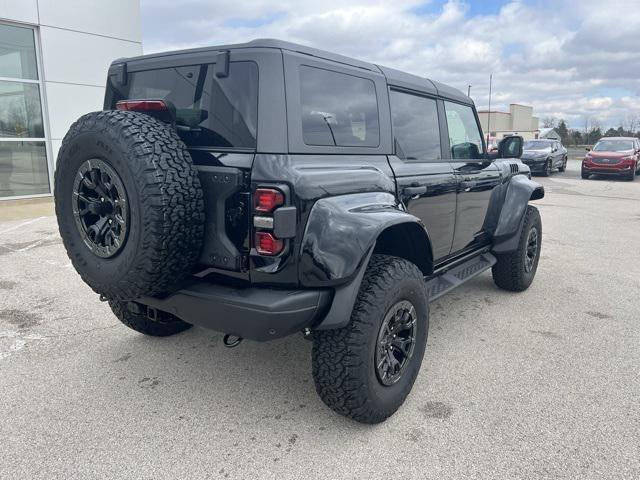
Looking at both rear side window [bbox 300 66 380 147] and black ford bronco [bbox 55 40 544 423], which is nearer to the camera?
black ford bronco [bbox 55 40 544 423]

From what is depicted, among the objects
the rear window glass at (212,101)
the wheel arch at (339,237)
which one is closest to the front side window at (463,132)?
the wheel arch at (339,237)

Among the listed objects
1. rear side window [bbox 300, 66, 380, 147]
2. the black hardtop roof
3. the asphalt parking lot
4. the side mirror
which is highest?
the black hardtop roof

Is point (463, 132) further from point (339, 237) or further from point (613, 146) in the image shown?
point (613, 146)

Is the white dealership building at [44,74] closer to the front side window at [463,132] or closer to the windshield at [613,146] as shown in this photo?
the front side window at [463,132]

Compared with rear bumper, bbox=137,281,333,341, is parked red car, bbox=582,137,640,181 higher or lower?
higher

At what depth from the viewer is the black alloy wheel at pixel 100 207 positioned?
230 cm

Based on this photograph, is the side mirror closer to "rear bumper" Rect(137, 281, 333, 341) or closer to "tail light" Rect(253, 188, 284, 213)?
"rear bumper" Rect(137, 281, 333, 341)

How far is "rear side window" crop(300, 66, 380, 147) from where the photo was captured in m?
2.57

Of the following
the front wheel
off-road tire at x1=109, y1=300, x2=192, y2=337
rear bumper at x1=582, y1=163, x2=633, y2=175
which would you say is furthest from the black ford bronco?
the front wheel

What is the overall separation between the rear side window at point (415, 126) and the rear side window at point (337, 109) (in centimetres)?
27

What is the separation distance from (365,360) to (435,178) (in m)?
1.57

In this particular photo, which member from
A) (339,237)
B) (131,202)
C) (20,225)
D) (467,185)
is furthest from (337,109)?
(20,225)

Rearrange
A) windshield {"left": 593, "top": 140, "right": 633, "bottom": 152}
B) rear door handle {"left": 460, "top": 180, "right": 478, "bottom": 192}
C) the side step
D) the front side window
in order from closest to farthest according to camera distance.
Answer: the side step → rear door handle {"left": 460, "top": 180, "right": 478, "bottom": 192} → the front side window → windshield {"left": 593, "top": 140, "right": 633, "bottom": 152}

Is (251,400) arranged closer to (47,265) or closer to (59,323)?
(59,323)
